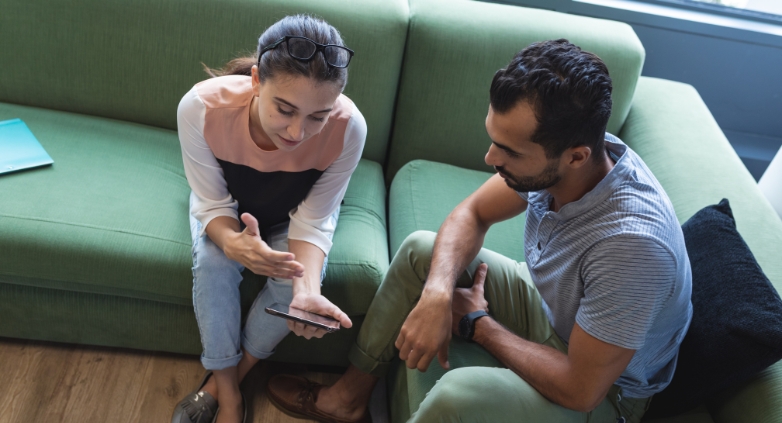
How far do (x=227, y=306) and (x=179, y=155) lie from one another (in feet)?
1.85

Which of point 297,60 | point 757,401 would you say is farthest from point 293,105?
point 757,401

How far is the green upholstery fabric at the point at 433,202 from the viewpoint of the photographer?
5.74 feet

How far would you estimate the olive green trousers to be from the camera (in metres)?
1.19

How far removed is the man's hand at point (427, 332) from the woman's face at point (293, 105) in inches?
17.1

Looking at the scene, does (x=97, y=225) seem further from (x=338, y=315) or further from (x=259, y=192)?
(x=338, y=315)

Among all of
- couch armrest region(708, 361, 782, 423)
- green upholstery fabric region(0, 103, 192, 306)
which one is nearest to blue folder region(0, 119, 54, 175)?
green upholstery fabric region(0, 103, 192, 306)

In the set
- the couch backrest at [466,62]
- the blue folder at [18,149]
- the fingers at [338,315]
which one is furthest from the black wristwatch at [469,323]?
the blue folder at [18,149]

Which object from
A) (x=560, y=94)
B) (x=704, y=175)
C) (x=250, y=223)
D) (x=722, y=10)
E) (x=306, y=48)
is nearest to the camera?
(x=560, y=94)

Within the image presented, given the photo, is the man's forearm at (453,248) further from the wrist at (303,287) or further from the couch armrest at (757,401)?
the couch armrest at (757,401)

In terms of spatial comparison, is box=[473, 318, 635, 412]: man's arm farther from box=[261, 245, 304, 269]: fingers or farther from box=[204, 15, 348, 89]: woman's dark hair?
box=[204, 15, 348, 89]: woman's dark hair

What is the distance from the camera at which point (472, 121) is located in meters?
1.98

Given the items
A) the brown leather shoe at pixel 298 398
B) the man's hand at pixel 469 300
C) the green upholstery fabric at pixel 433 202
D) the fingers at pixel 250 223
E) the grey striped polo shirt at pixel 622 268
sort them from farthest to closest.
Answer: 1. the green upholstery fabric at pixel 433 202
2. the brown leather shoe at pixel 298 398
3. the man's hand at pixel 469 300
4. the fingers at pixel 250 223
5. the grey striped polo shirt at pixel 622 268

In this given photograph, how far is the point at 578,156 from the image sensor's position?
1184 millimetres

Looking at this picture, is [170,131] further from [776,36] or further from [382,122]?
[776,36]
